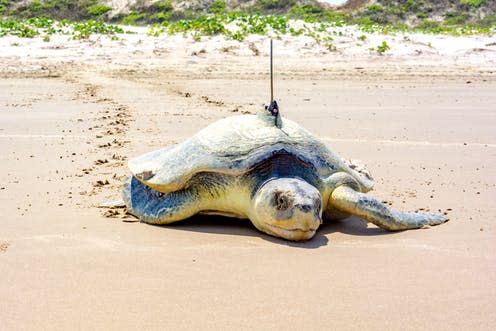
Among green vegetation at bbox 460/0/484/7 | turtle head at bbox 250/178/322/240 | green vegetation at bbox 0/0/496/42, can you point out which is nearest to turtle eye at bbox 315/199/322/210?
turtle head at bbox 250/178/322/240

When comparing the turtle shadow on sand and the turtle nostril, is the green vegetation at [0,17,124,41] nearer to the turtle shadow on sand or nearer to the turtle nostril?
the turtle shadow on sand

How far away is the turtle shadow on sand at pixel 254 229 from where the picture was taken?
132 inches

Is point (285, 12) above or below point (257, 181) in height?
above

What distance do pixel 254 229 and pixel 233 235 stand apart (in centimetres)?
18

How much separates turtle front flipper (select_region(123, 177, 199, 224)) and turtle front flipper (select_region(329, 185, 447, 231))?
845 millimetres

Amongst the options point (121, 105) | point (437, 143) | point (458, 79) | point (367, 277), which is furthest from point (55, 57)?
point (367, 277)

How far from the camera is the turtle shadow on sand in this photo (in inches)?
132

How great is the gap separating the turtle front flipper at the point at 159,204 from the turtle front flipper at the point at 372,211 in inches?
33.3

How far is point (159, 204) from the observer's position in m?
3.69

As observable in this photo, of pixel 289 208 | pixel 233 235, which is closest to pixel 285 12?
pixel 233 235

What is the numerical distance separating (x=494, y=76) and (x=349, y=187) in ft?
28.8

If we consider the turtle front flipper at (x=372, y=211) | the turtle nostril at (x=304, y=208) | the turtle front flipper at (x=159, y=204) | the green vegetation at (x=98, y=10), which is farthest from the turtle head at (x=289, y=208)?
the green vegetation at (x=98, y=10)

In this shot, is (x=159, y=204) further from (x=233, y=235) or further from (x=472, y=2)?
(x=472, y=2)

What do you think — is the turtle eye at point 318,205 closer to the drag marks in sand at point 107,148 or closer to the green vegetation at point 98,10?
the drag marks in sand at point 107,148
